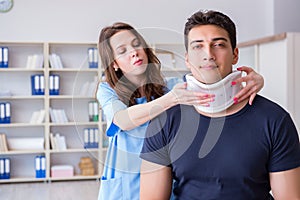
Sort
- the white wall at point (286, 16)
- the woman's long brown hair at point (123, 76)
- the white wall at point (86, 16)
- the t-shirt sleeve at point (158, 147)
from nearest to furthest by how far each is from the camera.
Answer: the t-shirt sleeve at point (158, 147)
the woman's long brown hair at point (123, 76)
the white wall at point (86, 16)
the white wall at point (286, 16)

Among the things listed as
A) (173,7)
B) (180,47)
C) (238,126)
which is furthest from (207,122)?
(173,7)

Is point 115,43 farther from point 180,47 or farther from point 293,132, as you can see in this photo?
point 293,132

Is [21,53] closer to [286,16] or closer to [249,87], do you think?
[286,16]

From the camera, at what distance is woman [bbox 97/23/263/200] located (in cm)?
145

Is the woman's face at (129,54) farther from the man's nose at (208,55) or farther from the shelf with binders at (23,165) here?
the shelf with binders at (23,165)

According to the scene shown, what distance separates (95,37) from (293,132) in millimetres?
4975

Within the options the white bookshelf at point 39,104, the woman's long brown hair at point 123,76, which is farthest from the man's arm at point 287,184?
the white bookshelf at point 39,104

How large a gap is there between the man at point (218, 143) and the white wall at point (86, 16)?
15.3 feet

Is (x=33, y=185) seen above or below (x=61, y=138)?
below

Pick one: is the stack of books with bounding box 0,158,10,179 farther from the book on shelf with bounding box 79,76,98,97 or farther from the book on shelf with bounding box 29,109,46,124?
the book on shelf with bounding box 79,76,98,97

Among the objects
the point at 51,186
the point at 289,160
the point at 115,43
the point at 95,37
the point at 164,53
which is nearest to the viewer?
the point at 289,160

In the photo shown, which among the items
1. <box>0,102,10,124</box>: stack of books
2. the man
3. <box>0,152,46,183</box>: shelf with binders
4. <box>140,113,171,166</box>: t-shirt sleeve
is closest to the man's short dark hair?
the man

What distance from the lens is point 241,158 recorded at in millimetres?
1360

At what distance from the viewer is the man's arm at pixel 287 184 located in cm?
132
